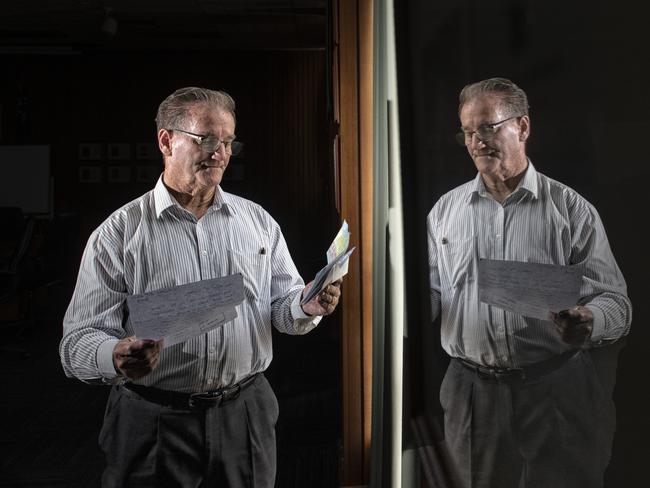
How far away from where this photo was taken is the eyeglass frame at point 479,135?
793 mm

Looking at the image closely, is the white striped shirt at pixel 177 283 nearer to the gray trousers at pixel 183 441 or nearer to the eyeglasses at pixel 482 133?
the gray trousers at pixel 183 441

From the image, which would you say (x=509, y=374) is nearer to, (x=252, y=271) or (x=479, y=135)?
(x=479, y=135)

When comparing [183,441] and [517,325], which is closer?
[517,325]

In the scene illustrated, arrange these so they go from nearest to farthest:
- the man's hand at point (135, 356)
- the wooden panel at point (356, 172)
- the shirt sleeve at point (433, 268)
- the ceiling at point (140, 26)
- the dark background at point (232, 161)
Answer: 1. the shirt sleeve at point (433, 268)
2. the dark background at point (232, 161)
3. the man's hand at point (135, 356)
4. the ceiling at point (140, 26)
5. the wooden panel at point (356, 172)

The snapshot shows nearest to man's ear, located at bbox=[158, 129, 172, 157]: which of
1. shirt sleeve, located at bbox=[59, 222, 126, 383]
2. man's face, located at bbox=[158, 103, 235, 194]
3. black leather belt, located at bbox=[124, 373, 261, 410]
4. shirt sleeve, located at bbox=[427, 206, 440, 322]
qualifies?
man's face, located at bbox=[158, 103, 235, 194]

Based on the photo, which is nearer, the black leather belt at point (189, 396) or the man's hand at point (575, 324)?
the man's hand at point (575, 324)

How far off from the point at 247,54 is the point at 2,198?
100 centimetres

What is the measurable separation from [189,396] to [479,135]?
4.06ft

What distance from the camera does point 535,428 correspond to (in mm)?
714

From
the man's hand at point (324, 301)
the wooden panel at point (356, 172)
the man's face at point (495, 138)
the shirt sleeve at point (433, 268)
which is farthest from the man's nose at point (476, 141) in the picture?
the wooden panel at point (356, 172)

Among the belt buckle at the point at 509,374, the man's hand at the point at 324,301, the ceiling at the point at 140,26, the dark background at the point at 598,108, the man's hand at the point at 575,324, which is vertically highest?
the ceiling at the point at 140,26

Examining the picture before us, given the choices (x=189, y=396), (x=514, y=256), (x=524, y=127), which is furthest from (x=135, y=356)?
(x=524, y=127)

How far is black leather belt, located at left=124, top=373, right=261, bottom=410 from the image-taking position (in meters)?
1.68

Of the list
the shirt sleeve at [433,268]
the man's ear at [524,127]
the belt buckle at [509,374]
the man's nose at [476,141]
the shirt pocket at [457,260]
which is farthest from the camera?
the shirt sleeve at [433,268]
